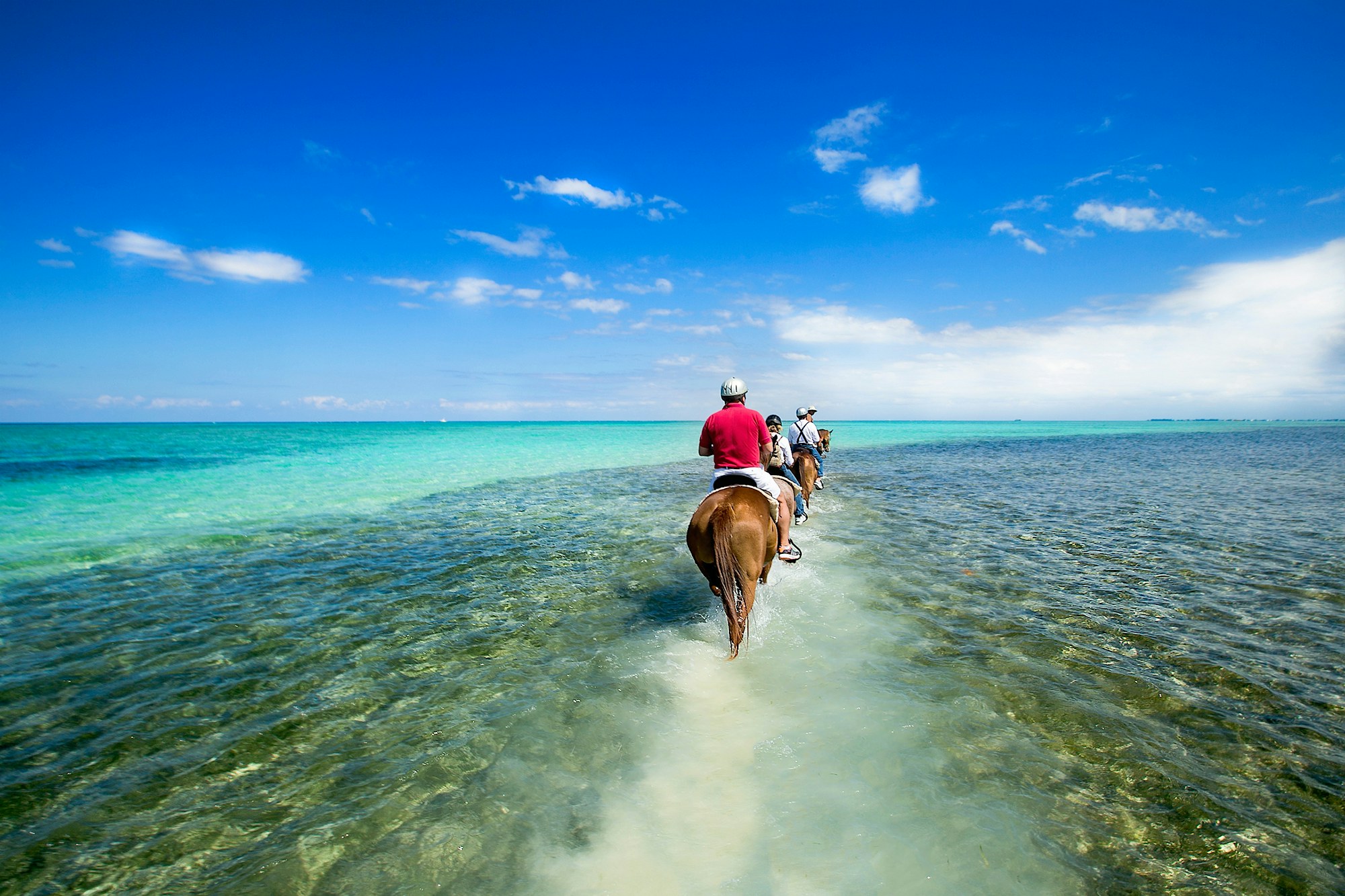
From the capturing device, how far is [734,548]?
24.4 ft

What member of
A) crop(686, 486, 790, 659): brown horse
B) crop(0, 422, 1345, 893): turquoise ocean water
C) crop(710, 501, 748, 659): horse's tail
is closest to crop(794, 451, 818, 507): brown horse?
crop(0, 422, 1345, 893): turquoise ocean water

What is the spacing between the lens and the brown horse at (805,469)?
55.7 ft

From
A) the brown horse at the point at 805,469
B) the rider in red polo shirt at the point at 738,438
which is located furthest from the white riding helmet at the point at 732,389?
the brown horse at the point at 805,469

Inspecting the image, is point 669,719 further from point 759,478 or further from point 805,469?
point 805,469

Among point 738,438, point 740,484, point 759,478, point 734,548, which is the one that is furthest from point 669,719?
point 738,438

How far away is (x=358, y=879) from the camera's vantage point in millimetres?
3881

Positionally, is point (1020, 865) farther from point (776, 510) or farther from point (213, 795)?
point (213, 795)

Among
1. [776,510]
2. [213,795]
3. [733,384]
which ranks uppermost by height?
[733,384]

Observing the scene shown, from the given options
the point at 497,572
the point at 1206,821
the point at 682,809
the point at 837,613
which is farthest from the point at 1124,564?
the point at 497,572

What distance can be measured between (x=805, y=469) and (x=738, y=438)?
8.83 metres

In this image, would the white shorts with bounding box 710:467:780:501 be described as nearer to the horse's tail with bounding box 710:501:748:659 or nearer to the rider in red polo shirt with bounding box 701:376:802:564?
the rider in red polo shirt with bounding box 701:376:802:564

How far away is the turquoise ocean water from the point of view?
396 cm

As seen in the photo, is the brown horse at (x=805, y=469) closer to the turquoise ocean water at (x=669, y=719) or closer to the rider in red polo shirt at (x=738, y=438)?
the turquoise ocean water at (x=669, y=719)

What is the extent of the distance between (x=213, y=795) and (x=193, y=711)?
6.16ft
